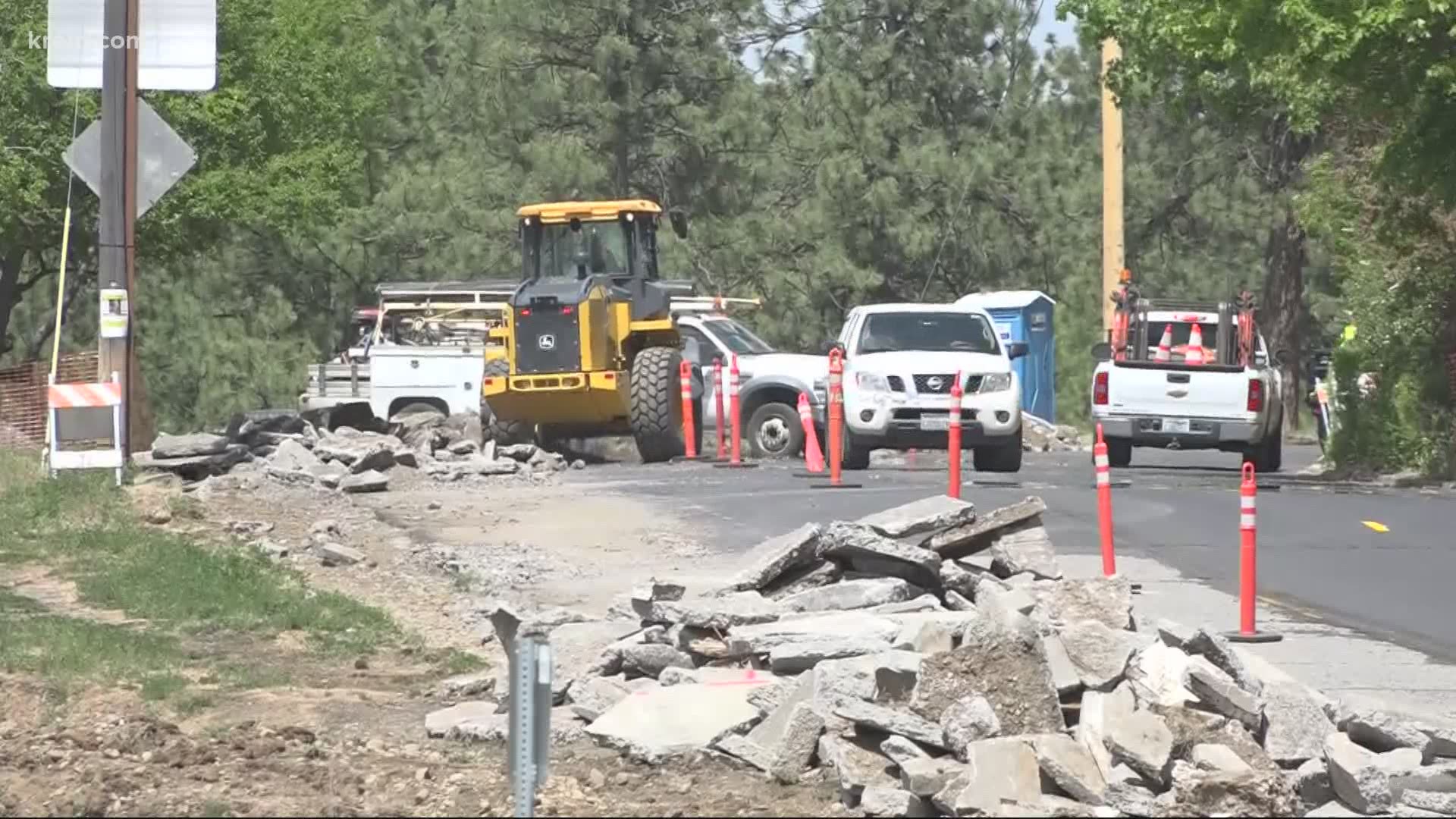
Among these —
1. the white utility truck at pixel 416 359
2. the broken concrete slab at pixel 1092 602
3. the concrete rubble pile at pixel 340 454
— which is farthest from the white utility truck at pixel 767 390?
the broken concrete slab at pixel 1092 602

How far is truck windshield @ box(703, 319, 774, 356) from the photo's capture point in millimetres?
30531

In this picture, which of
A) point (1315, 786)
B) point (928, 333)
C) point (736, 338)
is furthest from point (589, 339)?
point (1315, 786)

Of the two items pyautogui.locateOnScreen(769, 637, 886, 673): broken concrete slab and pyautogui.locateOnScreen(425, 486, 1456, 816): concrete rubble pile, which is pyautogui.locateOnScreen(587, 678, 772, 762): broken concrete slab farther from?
pyautogui.locateOnScreen(769, 637, 886, 673): broken concrete slab

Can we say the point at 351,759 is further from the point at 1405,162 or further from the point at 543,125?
the point at 543,125

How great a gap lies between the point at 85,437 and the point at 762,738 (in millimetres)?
13604

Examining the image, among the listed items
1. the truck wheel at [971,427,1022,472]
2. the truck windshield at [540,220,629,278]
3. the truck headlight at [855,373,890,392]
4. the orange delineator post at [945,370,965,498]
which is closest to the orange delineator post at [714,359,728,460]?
the truck windshield at [540,220,629,278]

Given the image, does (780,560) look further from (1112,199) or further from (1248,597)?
(1112,199)

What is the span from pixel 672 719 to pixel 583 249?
60.2 feet

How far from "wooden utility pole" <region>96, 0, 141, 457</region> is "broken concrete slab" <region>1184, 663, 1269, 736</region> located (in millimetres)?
15028

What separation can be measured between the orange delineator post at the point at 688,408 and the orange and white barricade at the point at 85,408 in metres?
7.30

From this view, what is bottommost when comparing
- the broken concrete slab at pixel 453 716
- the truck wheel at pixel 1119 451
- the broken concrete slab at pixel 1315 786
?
the broken concrete slab at pixel 1315 786

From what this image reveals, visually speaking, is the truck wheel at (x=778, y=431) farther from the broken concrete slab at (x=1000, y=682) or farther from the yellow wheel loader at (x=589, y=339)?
the broken concrete slab at (x=1000, y=682)

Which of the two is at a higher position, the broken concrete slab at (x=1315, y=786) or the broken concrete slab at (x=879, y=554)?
the broken concrete slab at (x=879, y=554)

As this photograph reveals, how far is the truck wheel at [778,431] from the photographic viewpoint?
28.6 meters
